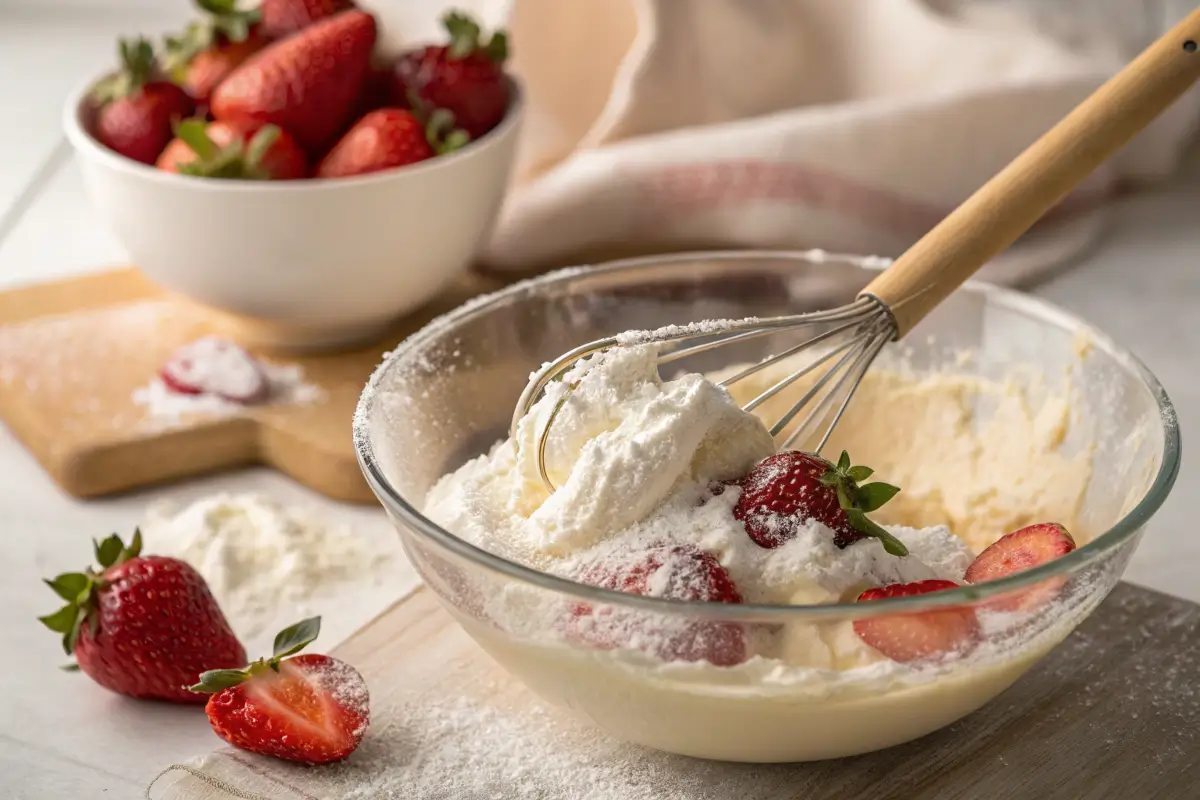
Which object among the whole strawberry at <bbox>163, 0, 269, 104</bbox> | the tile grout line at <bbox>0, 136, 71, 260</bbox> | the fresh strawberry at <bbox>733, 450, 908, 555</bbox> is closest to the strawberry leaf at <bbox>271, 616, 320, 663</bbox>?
the fresh strawberry at <bbox>733, 450, 908, 555</bbox>

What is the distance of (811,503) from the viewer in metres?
1.01

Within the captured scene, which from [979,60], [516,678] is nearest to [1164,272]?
[979,60]

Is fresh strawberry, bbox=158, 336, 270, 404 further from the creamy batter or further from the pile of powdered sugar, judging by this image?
the creamy batter

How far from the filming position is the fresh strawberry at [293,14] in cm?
174

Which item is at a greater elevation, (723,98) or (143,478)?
(723,98)

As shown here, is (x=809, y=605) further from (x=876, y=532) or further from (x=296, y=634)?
(x=296, y=634)

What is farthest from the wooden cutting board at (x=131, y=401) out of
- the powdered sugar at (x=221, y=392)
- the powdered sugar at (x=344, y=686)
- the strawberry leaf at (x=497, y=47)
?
the powdered sugar at (x=344, y=686)

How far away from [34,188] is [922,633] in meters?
1.81

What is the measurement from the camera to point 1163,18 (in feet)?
7.40

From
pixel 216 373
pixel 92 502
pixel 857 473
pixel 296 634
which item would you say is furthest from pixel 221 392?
pixel 857 473

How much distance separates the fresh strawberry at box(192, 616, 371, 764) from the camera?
39.8 inches

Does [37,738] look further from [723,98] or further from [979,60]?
[979,60]

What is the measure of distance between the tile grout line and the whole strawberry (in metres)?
0.55

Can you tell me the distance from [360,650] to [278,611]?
0.57 feet
